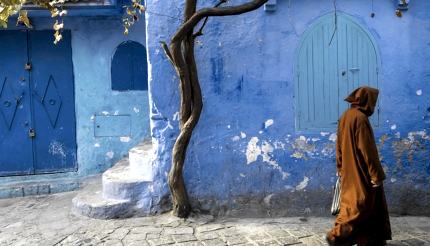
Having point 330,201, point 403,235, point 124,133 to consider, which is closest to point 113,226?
point 124,133

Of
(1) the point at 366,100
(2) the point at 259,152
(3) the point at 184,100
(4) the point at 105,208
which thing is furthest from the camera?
(2) the point at 259,152

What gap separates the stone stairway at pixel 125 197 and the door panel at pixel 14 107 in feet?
6.06

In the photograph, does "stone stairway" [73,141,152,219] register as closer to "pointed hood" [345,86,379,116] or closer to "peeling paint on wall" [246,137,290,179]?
"peeling paint on wall" [246,137,290,179]

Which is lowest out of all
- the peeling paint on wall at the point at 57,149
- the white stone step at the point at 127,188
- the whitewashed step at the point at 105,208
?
the whitewashed step at the point at 105,208

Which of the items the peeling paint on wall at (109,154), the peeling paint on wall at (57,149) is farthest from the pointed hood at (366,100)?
the peeling paint on wall at (57,149)

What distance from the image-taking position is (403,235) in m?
4.88

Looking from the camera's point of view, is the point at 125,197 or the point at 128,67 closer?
the point at 125,197

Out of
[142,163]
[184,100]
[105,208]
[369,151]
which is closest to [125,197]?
[105,208]

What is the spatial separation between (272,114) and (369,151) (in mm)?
1523

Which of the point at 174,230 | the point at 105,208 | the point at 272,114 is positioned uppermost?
the point at 272,114

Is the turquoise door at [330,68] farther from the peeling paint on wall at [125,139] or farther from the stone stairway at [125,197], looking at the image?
the peeling paint on wall at [125,139]

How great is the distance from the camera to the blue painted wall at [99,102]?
703 cm

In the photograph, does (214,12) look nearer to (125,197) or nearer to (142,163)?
(142,163)

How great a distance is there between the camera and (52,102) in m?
7.02
